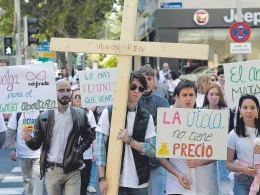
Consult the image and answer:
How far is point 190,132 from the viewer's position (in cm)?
525

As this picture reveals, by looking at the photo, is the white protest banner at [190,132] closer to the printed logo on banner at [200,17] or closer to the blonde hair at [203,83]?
the blonde hair at [203,83]

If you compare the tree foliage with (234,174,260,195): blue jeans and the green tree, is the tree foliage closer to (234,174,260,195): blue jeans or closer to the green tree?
the green tree

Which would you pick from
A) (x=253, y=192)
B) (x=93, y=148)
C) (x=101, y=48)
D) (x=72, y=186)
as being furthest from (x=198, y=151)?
(x=93, y=148)

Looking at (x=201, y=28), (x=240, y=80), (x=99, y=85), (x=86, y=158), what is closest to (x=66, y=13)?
(x=201, y=28)

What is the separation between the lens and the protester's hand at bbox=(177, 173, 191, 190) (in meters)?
5.23

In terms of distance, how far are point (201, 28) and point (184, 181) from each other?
2212cm

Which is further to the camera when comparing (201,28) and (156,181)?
(201,28)

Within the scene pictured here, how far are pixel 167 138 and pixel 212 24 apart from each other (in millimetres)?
21997

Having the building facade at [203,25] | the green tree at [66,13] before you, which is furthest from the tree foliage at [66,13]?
the building facade at [203,25]

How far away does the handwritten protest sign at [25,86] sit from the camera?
6.46m

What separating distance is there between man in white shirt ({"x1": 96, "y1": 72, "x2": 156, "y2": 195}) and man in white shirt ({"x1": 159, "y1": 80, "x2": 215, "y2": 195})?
190mm

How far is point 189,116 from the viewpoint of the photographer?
207 inches

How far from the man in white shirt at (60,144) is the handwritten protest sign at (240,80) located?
4.92 feet

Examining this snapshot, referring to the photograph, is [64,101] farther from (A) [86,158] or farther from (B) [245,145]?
(B) [245,145]
